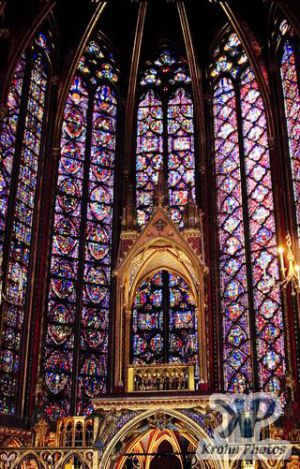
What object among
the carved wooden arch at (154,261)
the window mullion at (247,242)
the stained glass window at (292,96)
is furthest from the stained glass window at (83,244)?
the stained glass window at (292,96)

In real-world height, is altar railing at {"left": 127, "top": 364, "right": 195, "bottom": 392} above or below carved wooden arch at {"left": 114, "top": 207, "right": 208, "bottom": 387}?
below

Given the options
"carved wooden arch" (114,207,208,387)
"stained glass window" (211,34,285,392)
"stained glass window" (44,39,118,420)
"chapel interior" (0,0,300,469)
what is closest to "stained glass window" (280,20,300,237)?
"chapel interior" (0,0,300,469)

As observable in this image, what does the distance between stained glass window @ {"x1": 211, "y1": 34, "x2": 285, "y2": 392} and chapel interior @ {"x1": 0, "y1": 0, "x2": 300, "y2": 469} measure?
39mm

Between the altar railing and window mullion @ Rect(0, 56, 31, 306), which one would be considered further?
window mullion @ Rect(0, 56, 31, 306)

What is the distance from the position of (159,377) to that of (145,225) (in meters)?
3.30

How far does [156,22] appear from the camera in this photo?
20.9m

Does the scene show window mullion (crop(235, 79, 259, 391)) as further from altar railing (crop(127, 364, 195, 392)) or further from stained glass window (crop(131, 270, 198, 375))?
altar railing (crop(127, 364, 195, 392))

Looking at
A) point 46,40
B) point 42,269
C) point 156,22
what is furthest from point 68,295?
point 156,22

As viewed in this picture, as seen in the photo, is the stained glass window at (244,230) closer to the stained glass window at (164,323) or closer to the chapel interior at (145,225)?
the chapel interior at (145,225)

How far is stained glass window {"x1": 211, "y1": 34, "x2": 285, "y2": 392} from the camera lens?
15.8 m

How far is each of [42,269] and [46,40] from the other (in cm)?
667

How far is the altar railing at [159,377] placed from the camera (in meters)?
12.5

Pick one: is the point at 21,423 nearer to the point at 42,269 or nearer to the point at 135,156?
the point at 42,269

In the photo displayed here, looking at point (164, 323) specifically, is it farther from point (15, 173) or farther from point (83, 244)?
point (15, 173)
